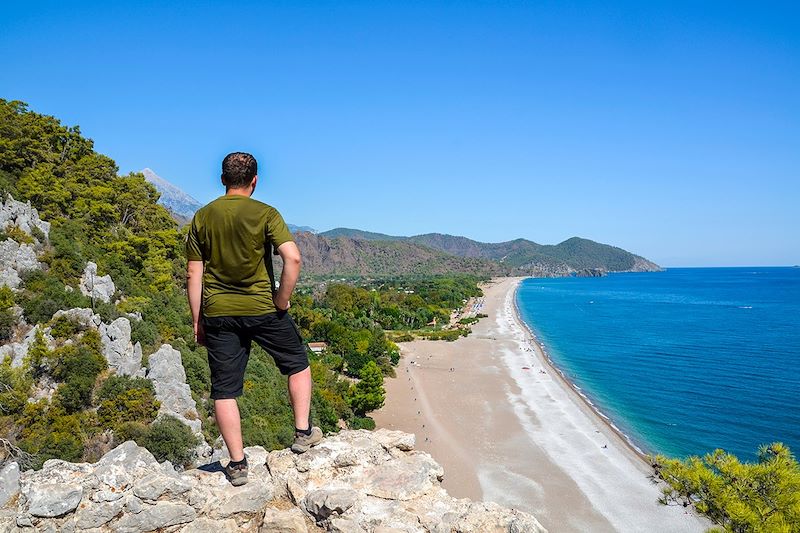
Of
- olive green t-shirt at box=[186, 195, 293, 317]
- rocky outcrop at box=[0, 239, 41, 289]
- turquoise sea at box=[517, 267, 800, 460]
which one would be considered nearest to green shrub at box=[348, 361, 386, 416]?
turquoise sea at box=[517, 267, 800, 460]

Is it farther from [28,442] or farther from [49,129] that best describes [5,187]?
[28,442]

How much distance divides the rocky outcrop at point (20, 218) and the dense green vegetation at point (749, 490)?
24.8 metres

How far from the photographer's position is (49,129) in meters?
30.4

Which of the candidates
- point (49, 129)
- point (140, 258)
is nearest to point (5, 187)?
point (140, 258)

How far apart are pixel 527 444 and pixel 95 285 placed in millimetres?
25223

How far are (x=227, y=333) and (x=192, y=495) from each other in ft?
4.99

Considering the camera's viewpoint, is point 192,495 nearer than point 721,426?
Yes

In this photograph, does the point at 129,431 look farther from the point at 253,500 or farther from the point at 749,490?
the point at 749,490

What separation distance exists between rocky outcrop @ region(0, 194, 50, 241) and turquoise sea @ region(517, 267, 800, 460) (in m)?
35.6

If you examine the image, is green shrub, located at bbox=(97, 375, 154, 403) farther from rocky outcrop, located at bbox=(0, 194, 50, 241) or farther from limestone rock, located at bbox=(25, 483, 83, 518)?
limestone rock, located at bbox=(25, 483, 83, 518)

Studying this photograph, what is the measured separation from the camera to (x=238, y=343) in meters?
4.27

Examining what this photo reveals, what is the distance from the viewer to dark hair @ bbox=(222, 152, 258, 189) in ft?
13.9

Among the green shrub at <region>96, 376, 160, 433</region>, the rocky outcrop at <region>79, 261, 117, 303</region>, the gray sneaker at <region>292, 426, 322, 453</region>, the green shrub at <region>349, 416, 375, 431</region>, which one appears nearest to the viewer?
the gray sneaker at <region>292, 426, 322, 453</region>

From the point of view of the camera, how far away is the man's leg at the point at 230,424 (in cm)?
425
